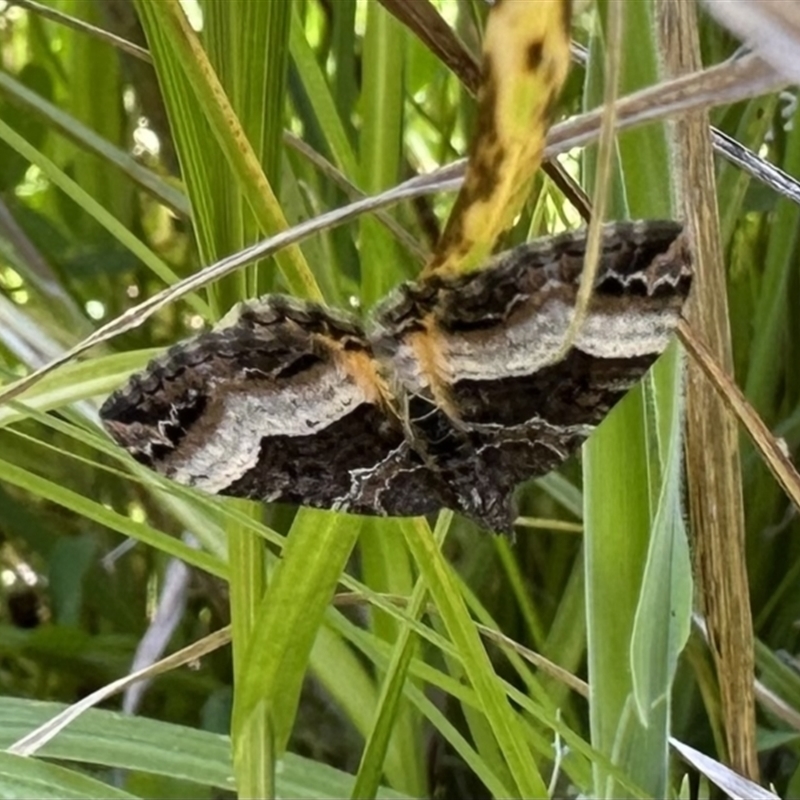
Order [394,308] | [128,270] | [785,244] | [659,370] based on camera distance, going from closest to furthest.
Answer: [394,308], [659,370], [785,244], [128,270]

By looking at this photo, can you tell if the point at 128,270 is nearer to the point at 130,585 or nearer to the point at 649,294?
the point at 130,585

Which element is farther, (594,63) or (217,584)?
(217,584)

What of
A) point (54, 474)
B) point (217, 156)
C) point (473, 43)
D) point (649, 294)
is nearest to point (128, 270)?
point (54, 474)
